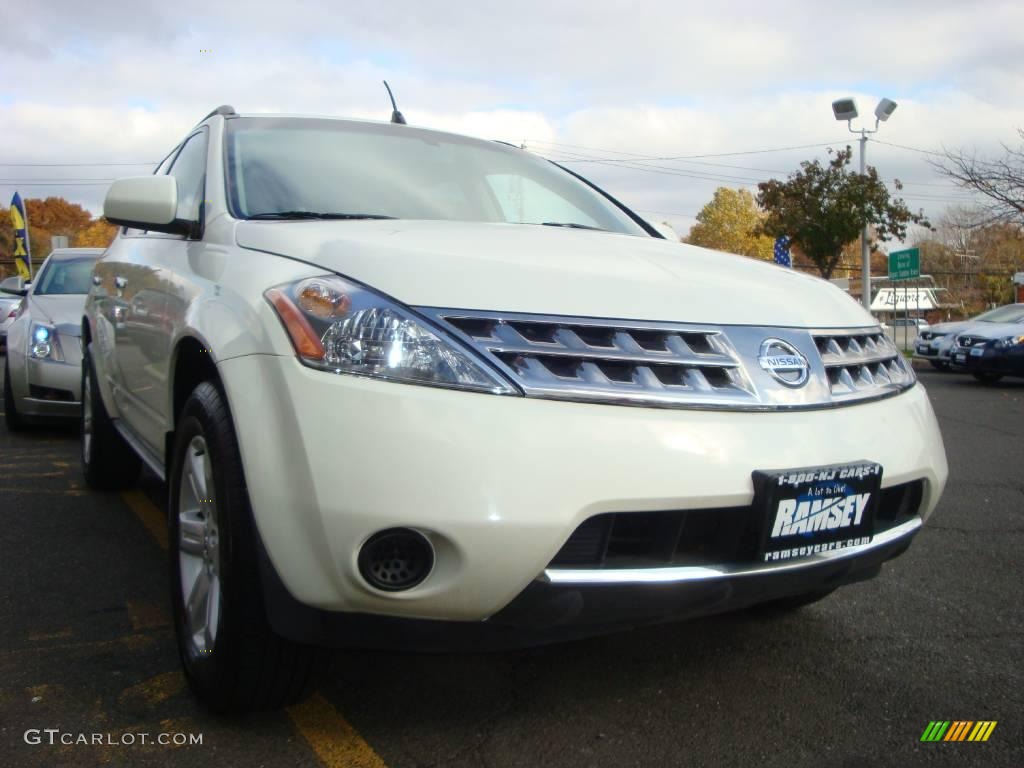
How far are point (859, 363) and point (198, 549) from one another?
174cm

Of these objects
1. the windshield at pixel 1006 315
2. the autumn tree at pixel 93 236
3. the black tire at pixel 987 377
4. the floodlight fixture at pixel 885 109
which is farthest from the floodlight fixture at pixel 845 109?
the autumn tree at pixel 93 236

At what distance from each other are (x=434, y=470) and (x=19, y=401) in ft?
19.8

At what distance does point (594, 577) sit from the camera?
6.56 ft

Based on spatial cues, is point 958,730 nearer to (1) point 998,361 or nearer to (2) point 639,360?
(2) point 639,360

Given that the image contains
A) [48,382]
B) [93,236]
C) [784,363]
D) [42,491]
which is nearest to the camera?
[784,363]

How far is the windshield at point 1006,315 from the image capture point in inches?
598

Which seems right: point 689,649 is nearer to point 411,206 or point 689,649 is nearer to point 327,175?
point 411,206

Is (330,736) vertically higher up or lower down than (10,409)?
higher up

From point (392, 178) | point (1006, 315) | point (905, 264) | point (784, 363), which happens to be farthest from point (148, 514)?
point (905, 264)

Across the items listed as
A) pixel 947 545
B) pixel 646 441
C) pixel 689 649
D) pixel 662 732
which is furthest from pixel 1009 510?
pixel 646 441

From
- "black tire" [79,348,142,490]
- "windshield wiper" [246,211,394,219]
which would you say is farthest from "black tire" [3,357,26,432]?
"windshield wiper" [246,211,394,219]

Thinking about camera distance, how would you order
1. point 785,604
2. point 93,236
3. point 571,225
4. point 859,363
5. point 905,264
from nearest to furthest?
1. point 859,363
2. point 785,604
3. point 571,225
4. point 905,264
5. point 93,236

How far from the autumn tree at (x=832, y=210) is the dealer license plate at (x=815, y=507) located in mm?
26794

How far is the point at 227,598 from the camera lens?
7.01 feet
